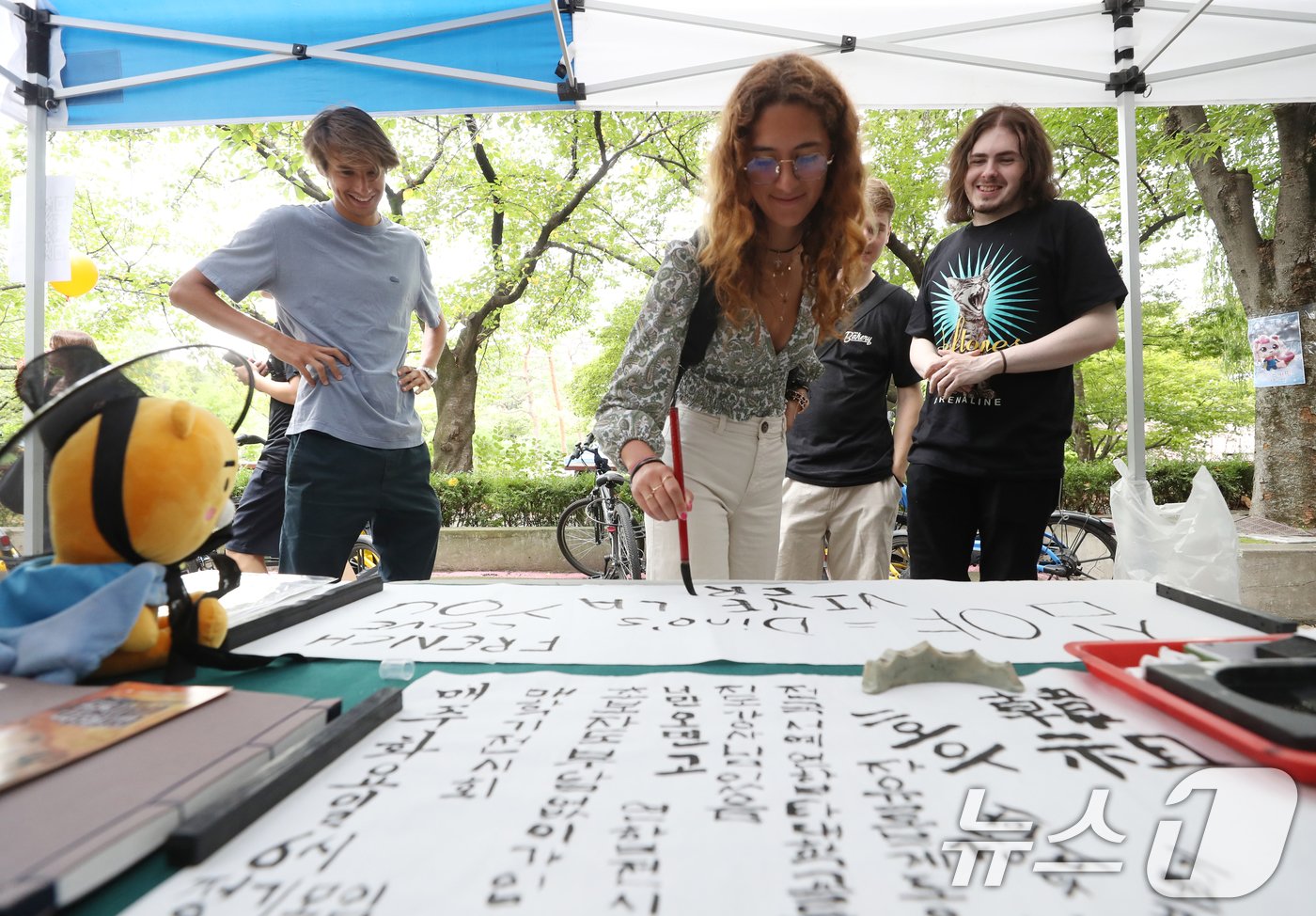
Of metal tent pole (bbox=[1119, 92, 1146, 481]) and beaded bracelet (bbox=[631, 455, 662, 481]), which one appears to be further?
metal tent pole (bbox=[1119, 92, 1146, 481])

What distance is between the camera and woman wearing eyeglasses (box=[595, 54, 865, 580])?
1.37m

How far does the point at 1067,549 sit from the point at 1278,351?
2.08m

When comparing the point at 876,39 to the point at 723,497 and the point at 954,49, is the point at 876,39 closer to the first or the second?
the point at 954,49

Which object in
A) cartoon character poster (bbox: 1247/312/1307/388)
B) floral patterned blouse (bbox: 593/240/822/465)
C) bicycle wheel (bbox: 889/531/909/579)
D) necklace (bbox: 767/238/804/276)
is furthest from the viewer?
cartoon character poster (bbox: 1247/312/1307/388)

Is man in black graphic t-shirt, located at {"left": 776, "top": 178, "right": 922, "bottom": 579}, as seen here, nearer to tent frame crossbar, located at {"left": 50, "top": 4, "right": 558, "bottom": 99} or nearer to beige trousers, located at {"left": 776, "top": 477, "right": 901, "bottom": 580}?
beige trousers, located at {"left": 776, "top": 477, "right": 901, "bottom": 580}

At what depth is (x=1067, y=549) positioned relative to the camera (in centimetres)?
467

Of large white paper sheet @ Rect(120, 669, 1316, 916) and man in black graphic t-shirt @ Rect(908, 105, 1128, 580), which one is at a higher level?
man in black graphic t-shirt @ Rect(908, 105, 1128, 580)

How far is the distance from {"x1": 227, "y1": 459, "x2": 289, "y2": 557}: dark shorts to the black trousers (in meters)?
2.05

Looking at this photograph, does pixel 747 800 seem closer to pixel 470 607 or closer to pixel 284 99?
pixel 470 607

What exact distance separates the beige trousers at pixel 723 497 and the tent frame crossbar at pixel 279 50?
6.69 ft

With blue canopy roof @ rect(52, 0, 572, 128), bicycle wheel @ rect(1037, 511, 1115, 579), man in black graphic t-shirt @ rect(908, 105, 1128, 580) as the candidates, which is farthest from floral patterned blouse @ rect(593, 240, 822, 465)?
bicycle wheel @ rect(1037, 511, 1115, 579)

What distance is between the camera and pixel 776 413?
1.66 metres

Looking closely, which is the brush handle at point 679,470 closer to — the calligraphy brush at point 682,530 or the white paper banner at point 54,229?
the calligraphy brush at point 682,530

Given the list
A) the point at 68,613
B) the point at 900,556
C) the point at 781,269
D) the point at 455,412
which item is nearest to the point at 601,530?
the point at 900,556
